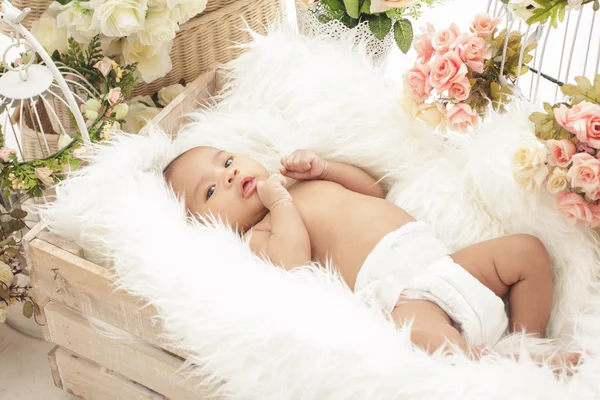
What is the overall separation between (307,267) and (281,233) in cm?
9

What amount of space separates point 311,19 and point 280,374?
943 millimetres

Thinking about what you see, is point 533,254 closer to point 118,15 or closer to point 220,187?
point 220,187

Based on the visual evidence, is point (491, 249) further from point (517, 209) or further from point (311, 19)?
point (311, 19)

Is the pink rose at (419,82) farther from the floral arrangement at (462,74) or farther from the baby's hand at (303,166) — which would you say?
the baby's hand at (303,166)

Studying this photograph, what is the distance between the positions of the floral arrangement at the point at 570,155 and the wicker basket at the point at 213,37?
27.6 inches

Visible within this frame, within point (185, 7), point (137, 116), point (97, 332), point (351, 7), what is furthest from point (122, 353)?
point (351, 7)

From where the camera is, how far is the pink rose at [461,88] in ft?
3.84

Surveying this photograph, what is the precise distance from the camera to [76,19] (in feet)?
4.02

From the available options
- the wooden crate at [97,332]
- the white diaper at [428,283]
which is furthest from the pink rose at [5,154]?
the white diaper at [428,283]

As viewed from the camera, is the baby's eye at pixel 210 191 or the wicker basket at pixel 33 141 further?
the wicker basket at pixel 33 141

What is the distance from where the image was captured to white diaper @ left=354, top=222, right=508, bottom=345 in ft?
3.33

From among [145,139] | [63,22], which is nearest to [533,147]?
[145,139]

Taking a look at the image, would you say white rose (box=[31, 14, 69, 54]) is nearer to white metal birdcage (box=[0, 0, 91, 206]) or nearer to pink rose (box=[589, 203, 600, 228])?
white metal birdcage (box=[0, 0, 91, 206])

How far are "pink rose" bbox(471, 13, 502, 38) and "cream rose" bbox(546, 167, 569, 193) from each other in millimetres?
293
